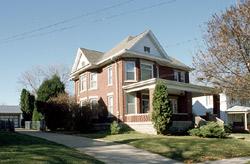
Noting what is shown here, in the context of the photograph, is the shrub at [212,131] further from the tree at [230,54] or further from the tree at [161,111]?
the tree at [230,54]

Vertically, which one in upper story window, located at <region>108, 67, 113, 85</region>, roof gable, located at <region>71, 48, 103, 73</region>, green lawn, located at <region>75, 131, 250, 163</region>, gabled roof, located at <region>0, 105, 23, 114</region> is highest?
roof gable, located at <region>71, 48, 103, 73</region>

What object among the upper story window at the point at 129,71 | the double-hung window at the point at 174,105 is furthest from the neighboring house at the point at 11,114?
the double-hung window at the point at 174,105

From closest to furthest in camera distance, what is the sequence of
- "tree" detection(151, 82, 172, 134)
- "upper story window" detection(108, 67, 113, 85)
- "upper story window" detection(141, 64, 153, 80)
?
"tree" detection(151, 82, 172, 134) → "upper story window" detection(141, 64, 153, 80) → "upper story window" detection(108, 67, 113, 85)

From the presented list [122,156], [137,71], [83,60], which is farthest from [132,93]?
[122,156]

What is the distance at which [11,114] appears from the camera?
36000 millimetres

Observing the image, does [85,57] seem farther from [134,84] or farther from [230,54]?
[230,54]

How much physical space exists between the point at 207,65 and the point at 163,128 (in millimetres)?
8266

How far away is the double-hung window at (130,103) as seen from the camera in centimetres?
2195

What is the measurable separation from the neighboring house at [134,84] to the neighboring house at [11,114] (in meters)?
14.9

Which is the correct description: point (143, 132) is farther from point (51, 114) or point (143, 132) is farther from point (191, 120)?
point (51, 114)

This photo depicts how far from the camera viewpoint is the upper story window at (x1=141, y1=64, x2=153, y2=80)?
23078 millimetres

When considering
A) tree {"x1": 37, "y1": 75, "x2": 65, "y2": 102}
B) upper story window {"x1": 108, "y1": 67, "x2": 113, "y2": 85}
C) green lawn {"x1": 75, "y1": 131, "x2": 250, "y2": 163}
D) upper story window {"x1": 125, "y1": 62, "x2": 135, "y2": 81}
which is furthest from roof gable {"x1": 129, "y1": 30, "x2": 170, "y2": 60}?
tree {"x1": 37, "y1": 75, "x2": 65, "y2": 102}

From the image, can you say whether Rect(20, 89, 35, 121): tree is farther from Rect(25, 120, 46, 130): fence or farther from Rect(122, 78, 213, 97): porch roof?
Rect(122, 78, 213, 97): porch roof

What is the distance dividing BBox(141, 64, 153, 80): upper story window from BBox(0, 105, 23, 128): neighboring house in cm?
2161
